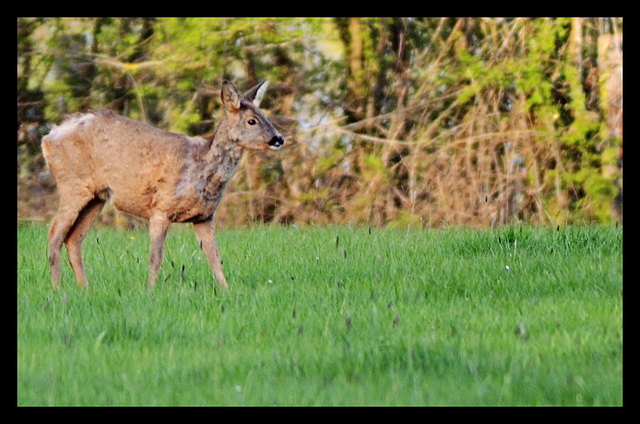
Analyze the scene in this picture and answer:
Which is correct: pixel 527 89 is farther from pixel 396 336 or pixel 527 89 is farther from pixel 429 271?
pixel 396 336

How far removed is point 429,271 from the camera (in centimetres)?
707

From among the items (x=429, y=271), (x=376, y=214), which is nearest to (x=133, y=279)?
(x=429, y=271)

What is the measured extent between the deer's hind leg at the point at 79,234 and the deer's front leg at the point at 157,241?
79 centimetres

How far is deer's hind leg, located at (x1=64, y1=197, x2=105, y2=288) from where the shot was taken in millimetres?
7531

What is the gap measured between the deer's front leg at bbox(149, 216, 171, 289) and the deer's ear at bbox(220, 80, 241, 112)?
3.84 feet

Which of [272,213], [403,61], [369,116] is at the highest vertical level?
[403,61]

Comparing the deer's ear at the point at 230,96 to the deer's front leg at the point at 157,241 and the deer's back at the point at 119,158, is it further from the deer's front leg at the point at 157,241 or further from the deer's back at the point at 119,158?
the deer's front leg at the point at 157,241

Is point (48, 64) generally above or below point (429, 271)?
above

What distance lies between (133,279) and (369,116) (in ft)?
23.7

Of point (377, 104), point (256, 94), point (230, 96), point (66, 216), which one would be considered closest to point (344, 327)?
point (230, 96)

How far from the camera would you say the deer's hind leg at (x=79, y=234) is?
7531 millimetres

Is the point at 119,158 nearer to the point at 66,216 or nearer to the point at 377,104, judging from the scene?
the point at 66,216

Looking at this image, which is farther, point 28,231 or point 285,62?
point 285,62

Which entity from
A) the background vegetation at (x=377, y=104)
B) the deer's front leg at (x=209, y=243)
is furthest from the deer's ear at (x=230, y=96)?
the background vegetation at (x=377, y=104)
